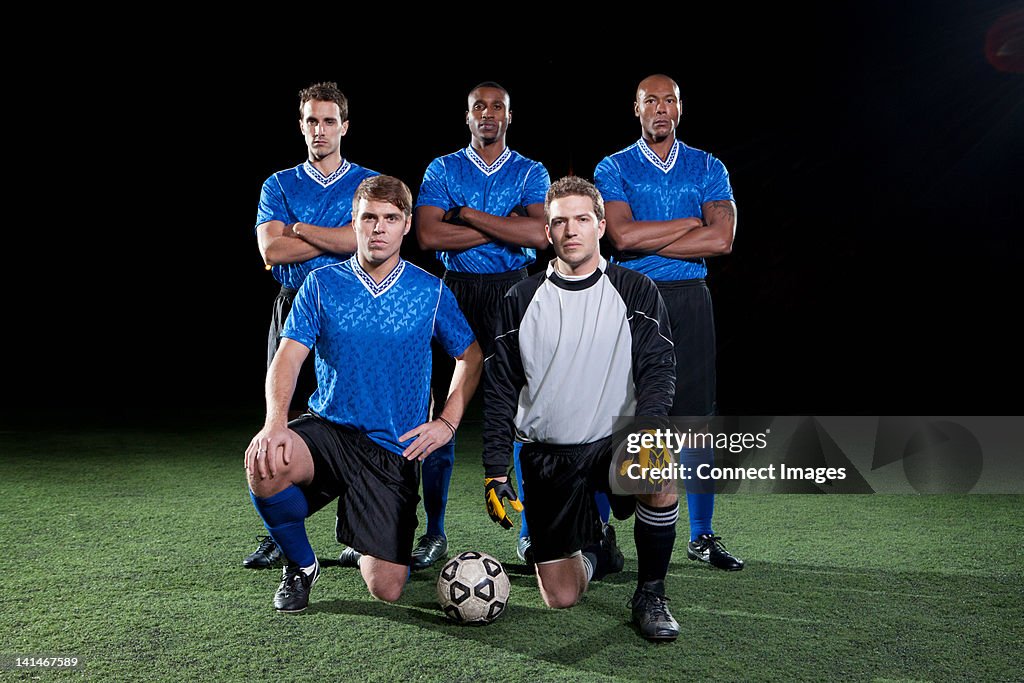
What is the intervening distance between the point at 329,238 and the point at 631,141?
17.8 ft

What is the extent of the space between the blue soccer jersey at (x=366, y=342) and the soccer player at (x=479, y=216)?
375mm

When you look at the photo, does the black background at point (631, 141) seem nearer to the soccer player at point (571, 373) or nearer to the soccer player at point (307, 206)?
the soccer player at point (307, 206)

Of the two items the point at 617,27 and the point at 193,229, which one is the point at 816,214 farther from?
the point at 193,229

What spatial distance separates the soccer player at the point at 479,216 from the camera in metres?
2.63

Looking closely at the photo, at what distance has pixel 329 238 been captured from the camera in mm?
2465

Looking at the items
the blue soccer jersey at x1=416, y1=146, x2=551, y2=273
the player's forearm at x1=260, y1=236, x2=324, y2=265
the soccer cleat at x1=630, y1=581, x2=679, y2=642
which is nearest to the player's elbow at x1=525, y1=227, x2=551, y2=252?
the blue soccer jersey at x1=416, y1=146, x2=551, y2=273

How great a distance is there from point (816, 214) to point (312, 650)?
736 centimetres

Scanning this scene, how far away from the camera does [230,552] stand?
2.63 metres

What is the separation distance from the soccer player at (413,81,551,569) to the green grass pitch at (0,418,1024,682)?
283 millimetres

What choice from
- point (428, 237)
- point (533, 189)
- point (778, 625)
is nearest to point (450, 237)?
point (428, 237)

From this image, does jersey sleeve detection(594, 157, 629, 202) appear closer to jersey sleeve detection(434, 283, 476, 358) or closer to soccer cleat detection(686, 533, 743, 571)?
jersey sleeve detection(434, 283, 476, 358)

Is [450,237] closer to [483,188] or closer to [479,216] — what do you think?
[479,216]

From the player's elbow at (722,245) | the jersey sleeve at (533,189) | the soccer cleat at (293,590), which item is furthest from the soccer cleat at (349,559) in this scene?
the player's elbow at (722,245)

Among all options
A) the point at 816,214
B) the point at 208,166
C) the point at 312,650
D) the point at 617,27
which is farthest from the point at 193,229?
the point at 312,650
